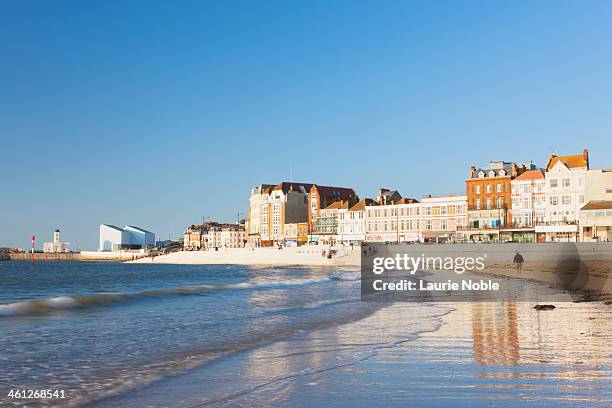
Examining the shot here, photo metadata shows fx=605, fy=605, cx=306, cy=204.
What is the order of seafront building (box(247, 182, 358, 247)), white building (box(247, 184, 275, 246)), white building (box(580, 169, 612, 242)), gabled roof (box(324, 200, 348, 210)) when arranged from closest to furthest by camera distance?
1. white building (box(580, 169, 612, 242))
2. gabled roof (box(324, 200, 348, 210))
3. seafront building (box(247, 182, 358, 247))
4. white building (box(247, 184, 275, 246))

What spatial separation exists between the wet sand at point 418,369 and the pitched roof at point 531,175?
2948 inches

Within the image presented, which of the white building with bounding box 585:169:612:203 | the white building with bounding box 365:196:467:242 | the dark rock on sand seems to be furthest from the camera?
the white building with bounding box 365:196:467:242

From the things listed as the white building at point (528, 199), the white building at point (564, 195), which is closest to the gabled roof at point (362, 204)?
the white building at point (528, 199)

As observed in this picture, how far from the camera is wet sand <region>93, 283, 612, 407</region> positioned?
8.04 m

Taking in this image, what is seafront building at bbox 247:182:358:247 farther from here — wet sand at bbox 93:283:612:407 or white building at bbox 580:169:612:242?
wet sand at bbox 93:283:612:407

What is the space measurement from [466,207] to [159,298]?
7502 centimetres

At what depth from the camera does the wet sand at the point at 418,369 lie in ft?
26.4

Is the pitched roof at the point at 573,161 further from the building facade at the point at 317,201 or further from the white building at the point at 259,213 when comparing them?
the white building at the point at 259,213

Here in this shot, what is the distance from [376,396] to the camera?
8156 millimetres

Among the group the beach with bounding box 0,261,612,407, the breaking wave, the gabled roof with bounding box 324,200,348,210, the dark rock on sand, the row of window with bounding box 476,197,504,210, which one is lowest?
the breaking wave

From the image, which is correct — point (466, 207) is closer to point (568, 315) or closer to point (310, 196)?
point (310, 196)

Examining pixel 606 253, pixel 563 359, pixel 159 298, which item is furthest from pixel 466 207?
pixel 563 359

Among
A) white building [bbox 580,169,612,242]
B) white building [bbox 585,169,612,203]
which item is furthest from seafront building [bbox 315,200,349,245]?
white building [bbox 580,169,612,242]

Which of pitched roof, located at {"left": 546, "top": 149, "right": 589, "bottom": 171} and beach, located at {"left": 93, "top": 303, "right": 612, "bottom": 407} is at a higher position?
pitched roof, located at {"left": 546, "top": 149, "right": 589, "bottom": 171}
